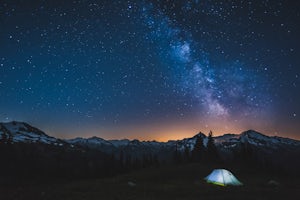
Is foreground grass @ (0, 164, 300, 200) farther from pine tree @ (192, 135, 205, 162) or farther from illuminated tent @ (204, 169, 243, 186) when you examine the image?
pine tree @ (192, 135, 205, 162)

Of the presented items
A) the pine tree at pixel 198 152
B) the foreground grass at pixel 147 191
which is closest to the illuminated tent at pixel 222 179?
the foreground grass at pixel 147 191

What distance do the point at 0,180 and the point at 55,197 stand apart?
85004 millimetres

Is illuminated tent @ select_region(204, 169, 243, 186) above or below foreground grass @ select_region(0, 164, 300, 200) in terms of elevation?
above

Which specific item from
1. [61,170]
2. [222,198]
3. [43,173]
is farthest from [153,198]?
[61,170]

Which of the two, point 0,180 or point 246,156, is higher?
point 246,156

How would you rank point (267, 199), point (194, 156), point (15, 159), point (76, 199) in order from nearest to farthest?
point (76, 199) < point (267, 199) < point (194, 156) < point (15, 159)

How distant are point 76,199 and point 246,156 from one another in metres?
98.7

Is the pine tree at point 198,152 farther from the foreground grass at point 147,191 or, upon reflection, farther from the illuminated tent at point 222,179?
the illuminated tent at point 222,179

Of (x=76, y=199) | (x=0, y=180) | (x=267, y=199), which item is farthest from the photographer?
(x=0, y=180)

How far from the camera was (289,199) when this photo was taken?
27.9 meters

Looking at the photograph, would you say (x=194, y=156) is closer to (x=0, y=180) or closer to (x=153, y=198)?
(x=0, y=180)

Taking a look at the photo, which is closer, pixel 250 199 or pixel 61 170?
pixel 250 199

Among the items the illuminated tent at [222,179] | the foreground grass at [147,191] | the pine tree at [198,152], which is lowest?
the foreground grass at [147,191]

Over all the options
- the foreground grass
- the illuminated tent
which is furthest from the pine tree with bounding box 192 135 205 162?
the illuminated tent
